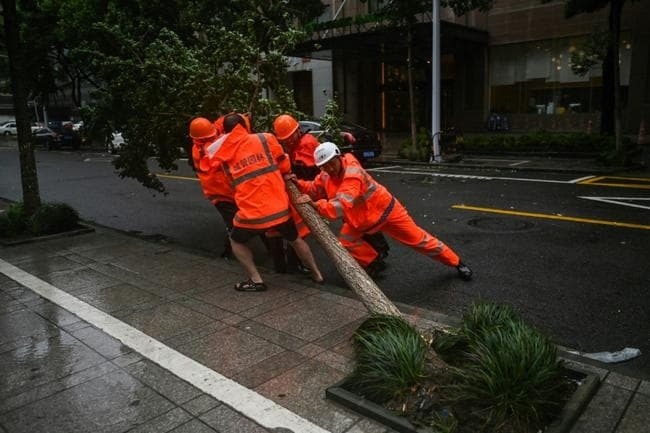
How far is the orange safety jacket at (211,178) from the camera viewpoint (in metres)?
5.50

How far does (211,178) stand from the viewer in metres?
5.70

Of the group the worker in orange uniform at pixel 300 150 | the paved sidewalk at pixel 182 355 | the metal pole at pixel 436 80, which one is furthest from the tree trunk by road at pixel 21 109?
the metal pole at pixel 436 80

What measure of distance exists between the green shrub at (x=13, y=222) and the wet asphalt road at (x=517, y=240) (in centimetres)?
175

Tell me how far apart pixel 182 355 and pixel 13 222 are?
5.61 meters

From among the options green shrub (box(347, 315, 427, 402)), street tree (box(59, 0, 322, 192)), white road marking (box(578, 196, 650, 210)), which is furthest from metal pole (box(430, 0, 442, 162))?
green shrub (box(347, 315, 427, 402))

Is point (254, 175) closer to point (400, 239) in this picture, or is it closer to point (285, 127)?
point (285, 127)

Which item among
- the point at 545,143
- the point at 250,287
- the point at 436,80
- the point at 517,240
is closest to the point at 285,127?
the point at 250,287

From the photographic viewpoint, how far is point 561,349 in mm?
3787

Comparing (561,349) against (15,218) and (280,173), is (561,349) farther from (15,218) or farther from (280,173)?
(15,218)

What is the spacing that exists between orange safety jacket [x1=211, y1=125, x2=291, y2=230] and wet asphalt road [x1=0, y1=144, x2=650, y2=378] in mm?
A: 1314

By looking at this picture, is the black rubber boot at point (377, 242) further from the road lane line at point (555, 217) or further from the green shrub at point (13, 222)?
the green shrub at point (13, 222)

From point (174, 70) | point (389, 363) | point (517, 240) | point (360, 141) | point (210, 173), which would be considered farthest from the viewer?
point (360, 141)

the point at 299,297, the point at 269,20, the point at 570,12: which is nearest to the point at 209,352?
the point at 299,297

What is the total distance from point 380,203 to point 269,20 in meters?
3.45
